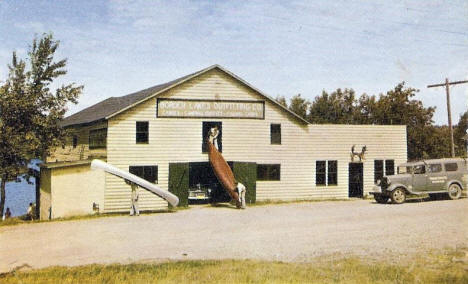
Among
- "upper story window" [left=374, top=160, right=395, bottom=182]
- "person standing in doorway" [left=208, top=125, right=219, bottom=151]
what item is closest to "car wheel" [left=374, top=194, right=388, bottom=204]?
"upper story window" [left=374, top=160, right=395, bottom=182]

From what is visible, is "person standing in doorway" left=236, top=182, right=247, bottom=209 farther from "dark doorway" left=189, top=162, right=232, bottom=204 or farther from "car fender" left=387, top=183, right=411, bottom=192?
"car fender" left=387, top=183, right=411, bottom=192

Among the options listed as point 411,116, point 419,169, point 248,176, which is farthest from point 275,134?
point 411,116

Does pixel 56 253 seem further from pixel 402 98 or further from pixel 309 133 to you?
pixel 402 98

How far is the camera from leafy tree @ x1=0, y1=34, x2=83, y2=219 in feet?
72.7

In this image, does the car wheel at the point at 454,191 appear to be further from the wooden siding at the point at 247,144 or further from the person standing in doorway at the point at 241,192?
the person standing in doorway at the point at 241,192

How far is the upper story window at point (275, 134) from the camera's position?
25.1 m

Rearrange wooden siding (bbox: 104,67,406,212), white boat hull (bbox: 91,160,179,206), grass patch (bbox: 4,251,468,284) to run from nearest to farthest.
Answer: grass patch (bbox: 4,251,468,284)
white boat hull (bbox: 91,160,179,206)
wooden siding (bbox: 104,67,406,212)

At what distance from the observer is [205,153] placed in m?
23.7

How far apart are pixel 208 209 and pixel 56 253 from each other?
34.8ft

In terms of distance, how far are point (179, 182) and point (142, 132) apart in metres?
3.48

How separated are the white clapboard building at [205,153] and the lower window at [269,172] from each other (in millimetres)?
61

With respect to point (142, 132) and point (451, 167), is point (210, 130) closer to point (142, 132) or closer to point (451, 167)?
point (142, 132)

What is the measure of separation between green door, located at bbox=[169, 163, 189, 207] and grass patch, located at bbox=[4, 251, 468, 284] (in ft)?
41.4

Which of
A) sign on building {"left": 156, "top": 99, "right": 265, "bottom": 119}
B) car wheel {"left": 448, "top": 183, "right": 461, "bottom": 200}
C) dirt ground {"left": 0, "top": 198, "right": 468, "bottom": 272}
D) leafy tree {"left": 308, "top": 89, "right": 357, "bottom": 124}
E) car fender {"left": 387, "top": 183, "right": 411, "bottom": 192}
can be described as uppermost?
leafy tree {"left": 308, "top": 89, "right": 357, "bottom": 124}
